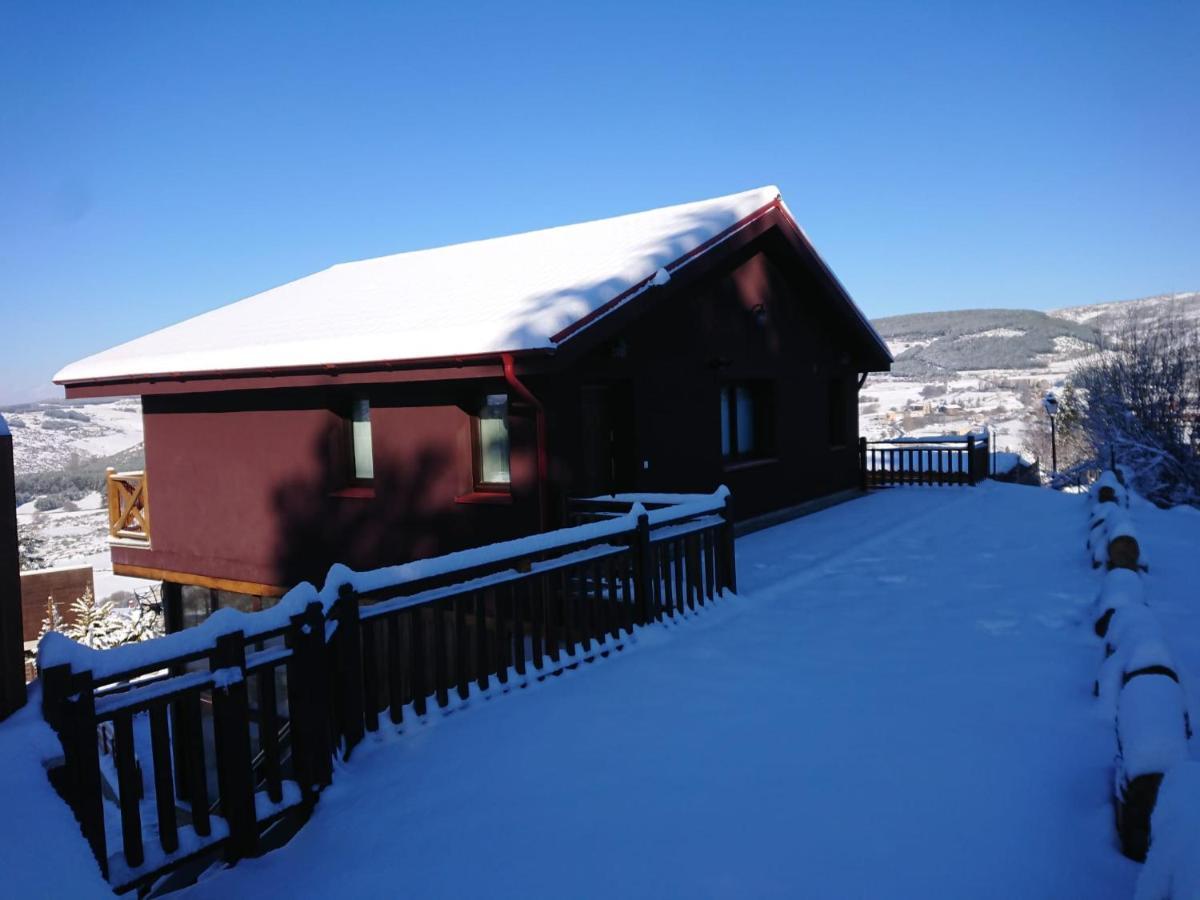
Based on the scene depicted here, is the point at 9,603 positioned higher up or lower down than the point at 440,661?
higher up

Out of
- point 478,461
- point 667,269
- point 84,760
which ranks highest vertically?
point 667,269

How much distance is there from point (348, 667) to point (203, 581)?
9279 millimetres

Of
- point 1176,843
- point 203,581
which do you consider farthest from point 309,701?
point 203,581

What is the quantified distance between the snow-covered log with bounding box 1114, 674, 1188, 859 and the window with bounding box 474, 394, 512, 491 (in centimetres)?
706

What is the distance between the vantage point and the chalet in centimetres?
926

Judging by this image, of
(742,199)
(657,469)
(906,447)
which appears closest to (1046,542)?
(657,469)

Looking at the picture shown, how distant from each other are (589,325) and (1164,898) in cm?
679

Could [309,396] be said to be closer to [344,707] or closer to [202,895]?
[344,707]

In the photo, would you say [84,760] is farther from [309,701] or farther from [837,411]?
[837,411]

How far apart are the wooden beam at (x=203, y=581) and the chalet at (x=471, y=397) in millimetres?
41

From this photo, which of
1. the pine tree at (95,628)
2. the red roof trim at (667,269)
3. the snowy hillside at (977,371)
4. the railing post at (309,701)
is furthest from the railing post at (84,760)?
the snowy hillside at (977,371)

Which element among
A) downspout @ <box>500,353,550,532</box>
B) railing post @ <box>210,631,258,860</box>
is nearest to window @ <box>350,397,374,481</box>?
downspout @ <box>500,353,550,532</box>

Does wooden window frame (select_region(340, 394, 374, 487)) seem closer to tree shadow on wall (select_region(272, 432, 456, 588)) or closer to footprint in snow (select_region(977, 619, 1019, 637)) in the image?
tree shadow on wall (select_region(272, 432, 456, 588))

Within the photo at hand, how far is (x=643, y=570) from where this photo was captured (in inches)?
274
